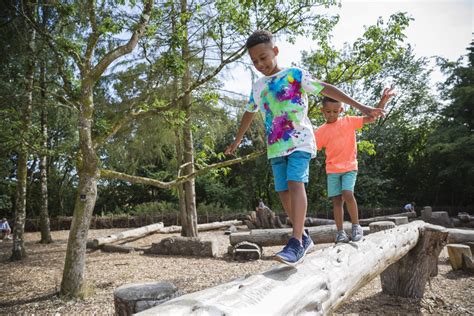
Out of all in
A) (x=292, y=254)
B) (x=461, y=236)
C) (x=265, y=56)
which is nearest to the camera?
(x=292, y=254)

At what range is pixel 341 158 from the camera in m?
3.66

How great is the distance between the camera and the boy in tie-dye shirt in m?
2.36

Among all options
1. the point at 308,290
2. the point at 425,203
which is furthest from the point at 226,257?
the point at 425,203

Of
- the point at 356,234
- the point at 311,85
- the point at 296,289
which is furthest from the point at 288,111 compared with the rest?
the point at 356,234

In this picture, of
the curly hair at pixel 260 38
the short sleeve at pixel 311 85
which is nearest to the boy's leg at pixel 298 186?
the short sleeve at pixel 311 85

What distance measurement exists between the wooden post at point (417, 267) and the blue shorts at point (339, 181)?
2229mm

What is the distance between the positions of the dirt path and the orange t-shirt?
209 centimetres

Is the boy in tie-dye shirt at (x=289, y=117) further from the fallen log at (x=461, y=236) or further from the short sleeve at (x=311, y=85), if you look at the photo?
the fallen log at (x=461, y=236)

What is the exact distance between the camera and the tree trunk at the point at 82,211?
515 cm

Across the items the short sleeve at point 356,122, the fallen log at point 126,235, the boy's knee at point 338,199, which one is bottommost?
the fallen log at point 126,235

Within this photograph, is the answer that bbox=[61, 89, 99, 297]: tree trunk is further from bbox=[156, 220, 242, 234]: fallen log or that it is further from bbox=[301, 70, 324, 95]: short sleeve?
bbox=[156, 220, 242, 234]: fallen log

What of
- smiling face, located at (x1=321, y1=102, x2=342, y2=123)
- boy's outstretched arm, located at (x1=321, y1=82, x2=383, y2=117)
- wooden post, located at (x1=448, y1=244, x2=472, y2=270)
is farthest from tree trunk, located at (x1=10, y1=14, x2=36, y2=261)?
wooden post, located at (x1=448, y1=244, x2=472, y2=270)

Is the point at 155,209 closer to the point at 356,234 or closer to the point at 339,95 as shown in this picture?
the point at 356,234

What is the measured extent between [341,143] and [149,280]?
4424mm
